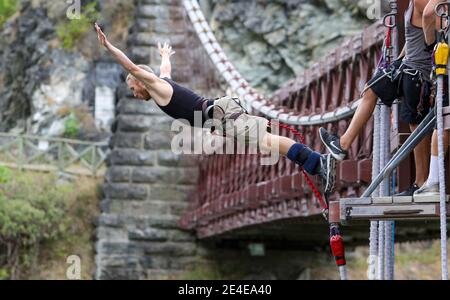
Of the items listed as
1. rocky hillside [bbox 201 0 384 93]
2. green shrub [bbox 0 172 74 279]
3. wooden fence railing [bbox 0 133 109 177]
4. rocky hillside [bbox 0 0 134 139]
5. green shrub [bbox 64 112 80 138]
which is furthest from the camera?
rocky hillside [bbox 0 0 134 139]

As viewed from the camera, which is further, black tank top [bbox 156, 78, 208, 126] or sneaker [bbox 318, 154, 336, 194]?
black tank top [bbox 156, 78, 208, 126]

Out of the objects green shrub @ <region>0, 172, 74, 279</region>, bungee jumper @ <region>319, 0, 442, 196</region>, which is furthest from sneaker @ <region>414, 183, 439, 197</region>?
green shrub @ <region>0, 172, 74, 279</region>

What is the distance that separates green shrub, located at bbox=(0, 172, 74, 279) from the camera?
25672mm

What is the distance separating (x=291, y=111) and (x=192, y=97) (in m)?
6.62

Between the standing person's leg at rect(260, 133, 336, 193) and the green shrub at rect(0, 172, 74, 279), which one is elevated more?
the green shrub at rect(0, 172, 74, 279)

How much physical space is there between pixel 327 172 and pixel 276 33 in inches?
827

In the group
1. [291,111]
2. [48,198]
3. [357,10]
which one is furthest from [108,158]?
[291,111]

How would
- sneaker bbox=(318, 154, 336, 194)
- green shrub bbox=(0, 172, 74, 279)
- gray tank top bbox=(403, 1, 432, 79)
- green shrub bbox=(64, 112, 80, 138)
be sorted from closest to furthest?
sneaker bbox=(318, 154, 336, 194), gray tank top bbox=(403, 1, 432, 79), green shrub bbox=(0, 172, 74, 279), green shrub bbox=(64, 112, 80, 138)

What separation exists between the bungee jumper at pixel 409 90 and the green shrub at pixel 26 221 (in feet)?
54.2

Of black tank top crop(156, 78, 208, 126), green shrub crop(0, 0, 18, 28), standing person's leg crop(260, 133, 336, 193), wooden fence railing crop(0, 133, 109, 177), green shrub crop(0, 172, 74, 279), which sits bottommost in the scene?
standing person's leg crop(260, 133, 336, 193)

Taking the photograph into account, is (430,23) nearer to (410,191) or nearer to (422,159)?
(422,159)

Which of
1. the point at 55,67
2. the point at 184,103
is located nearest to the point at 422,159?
the point at 184,103

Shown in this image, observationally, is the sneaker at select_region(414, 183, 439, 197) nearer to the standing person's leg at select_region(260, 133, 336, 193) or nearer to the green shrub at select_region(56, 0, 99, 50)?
the standing person's leg at select_region(260, 133, 336, 193)

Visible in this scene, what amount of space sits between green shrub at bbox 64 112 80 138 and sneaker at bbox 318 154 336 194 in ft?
79.2
